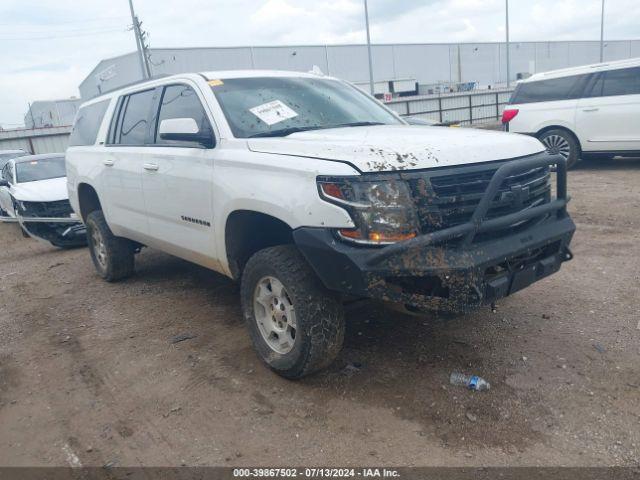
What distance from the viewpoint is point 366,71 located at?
5594 centimetres

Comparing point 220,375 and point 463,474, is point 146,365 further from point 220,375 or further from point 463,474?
point 463,474

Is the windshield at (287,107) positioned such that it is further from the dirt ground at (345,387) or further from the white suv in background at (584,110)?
the white suv in background at (584,110)

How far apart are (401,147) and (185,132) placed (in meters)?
1.51

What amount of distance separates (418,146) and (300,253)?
36.0 inches

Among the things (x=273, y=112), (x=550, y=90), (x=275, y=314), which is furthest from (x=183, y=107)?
(x=550, y=90)

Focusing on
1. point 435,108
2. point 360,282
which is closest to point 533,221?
point 360,282

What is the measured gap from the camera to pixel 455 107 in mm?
22375

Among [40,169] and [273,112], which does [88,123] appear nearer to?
[273,112]

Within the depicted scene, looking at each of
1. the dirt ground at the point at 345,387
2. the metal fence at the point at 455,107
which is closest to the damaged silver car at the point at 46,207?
the dirt ground at the point at 345,387

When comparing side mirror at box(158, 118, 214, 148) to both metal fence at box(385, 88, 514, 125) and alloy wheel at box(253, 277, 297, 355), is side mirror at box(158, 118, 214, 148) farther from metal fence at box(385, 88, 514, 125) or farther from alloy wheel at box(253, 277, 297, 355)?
metal fence at box(385, 88, 514, 125)

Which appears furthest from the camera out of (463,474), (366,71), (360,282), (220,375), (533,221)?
(366,71)

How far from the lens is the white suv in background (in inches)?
378

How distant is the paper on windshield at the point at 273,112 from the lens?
3.81 metres

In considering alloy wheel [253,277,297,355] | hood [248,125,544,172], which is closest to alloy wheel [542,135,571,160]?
hood [248,125,544,172]
